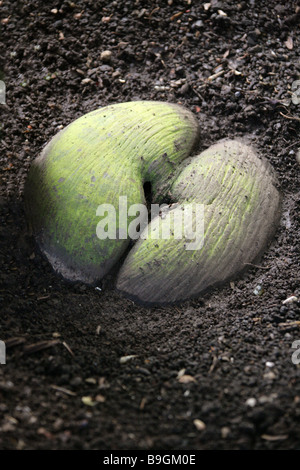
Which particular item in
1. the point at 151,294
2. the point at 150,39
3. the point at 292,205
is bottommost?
the point at 151,294

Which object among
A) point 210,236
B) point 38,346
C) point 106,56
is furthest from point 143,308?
point 106,56

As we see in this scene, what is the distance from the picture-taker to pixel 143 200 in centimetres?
271

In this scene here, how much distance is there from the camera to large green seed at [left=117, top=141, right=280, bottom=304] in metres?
2.59

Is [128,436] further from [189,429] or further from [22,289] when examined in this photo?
[22,289]

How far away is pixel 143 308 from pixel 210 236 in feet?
1.63

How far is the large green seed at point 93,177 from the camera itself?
8.57ft

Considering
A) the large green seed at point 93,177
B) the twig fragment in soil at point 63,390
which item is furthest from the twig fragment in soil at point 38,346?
the large green seed at point 93,177

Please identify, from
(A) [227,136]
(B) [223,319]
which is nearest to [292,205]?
(A) [227,136]

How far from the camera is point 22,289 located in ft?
8.62

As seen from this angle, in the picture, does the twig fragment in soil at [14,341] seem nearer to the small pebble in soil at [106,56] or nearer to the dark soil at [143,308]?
the dark soil at [143,308]

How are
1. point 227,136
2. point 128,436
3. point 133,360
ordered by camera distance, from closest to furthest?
point 128,436 → point 133,360 → point 227,136

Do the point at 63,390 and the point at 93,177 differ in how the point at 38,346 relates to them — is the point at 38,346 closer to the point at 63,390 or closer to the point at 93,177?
the point at 63,390

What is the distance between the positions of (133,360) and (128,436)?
0.47 m

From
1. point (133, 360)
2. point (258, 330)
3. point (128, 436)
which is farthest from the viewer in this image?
point (258, 330)
